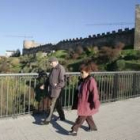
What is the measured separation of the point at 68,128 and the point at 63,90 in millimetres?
1711

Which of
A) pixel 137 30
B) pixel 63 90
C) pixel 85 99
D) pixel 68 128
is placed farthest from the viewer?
pixel 137 30

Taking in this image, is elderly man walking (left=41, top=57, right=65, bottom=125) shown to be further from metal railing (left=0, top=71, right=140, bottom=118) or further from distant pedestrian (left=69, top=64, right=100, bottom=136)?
metal railing (left=0, top=71, right=140, bottom=118)

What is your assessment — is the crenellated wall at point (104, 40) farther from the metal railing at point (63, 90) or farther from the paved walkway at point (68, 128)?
the paved walkway at point (68, 128)

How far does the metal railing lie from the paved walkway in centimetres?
72

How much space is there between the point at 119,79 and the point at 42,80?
456 cm

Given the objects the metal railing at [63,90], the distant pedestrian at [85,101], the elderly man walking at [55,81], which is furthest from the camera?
the metal railing at [63,90]

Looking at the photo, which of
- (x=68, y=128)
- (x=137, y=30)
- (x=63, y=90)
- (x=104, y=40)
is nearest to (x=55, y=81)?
(x=68, y=128)

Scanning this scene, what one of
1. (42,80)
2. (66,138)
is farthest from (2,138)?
(42,80)

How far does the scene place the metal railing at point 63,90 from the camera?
32.0 ft

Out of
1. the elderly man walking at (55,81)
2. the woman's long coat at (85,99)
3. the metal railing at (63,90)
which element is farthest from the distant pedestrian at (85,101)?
the metal railing at (63,90)

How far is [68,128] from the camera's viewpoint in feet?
28.1

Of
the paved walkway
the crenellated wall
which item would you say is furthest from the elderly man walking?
the crenellated wall

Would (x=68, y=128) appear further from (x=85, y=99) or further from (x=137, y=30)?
(x=137, y=30)

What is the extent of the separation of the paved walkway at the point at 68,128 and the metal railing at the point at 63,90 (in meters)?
0.72
